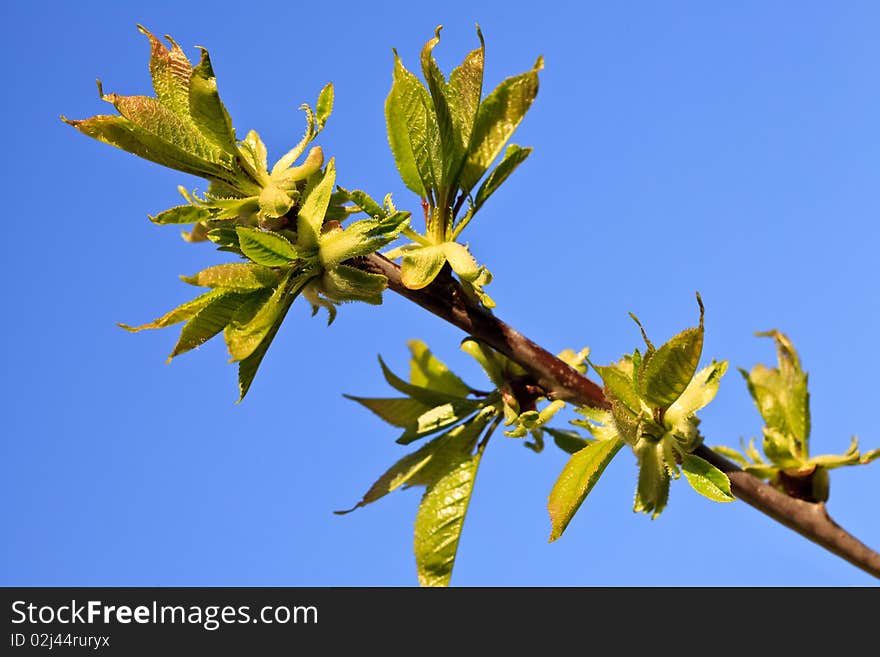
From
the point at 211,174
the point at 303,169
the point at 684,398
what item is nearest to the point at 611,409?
the point at 684,398

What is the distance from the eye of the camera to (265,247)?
1.81 meters

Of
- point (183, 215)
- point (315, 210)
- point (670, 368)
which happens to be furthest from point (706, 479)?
point (183, 215)

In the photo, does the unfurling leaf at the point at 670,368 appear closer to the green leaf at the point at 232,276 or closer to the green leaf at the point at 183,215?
the green leaf at the point at 232,276

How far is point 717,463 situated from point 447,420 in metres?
0.65

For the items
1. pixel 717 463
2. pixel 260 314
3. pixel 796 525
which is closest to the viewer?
pixel 260 314

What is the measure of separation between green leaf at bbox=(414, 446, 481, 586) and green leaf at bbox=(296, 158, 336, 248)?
27.6 inches

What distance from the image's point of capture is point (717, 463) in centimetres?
219

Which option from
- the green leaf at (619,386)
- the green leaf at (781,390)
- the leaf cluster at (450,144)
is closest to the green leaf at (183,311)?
the leaf cluster at (450,144)

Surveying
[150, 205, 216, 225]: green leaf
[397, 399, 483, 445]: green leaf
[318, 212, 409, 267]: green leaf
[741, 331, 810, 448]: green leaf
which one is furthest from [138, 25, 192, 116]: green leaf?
[741, 331, 810, 448]: green leaf

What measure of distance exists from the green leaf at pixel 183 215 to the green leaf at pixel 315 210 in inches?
7.9

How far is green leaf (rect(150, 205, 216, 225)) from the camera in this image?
1878 millimetres

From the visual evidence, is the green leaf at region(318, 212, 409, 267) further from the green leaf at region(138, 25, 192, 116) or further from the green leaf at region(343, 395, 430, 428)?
the green leaf at region(343, 395, 430, 428)

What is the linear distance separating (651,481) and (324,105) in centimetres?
109

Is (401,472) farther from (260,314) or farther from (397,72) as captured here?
(397,72)
